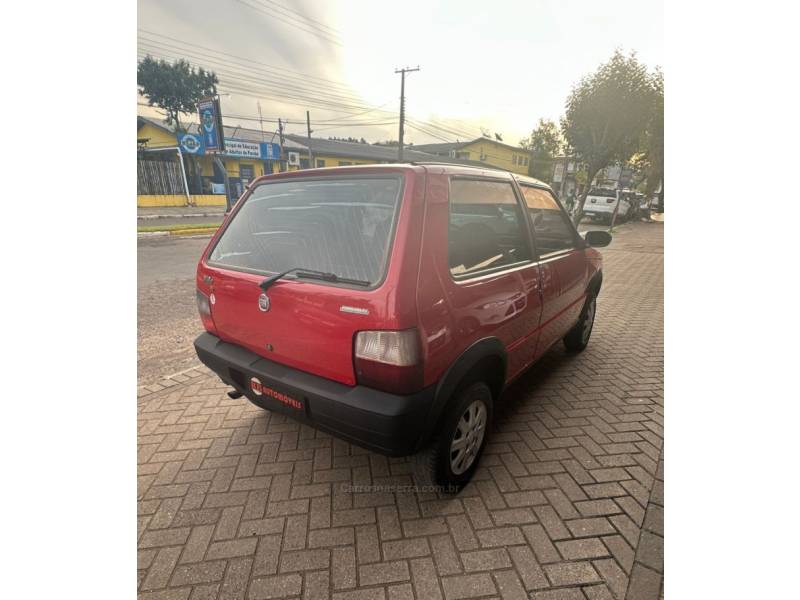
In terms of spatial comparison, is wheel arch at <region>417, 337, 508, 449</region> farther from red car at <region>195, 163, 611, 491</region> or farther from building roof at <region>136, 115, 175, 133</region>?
building roof at <region>136, 115, 175, 133</region>

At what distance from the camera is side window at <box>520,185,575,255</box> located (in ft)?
9.62

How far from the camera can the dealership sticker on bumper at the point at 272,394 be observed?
2012 mm

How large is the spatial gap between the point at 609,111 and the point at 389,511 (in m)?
15.9

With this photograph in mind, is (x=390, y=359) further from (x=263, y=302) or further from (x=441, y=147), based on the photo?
(x=441, y=147)

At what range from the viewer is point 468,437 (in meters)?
2.32

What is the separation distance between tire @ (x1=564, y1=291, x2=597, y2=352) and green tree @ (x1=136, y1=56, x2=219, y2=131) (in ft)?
113

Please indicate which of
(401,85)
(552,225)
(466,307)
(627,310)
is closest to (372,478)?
(466,307)

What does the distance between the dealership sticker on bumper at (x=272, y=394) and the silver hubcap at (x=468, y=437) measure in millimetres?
863

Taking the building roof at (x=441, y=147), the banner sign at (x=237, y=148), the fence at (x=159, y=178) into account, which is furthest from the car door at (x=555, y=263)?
the building roof at (x=441, y=147)

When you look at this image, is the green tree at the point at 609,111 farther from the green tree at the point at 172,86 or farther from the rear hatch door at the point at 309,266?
the green tree at the point at 172,86

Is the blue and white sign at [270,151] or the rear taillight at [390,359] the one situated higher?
the blue and white sign at [270,151]

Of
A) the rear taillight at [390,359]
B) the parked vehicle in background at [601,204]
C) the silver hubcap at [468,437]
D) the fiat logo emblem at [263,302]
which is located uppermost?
the parked vehicle in background at [601,204]

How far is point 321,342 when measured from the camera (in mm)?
1884

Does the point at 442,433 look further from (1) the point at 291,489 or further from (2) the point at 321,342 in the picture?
(1) the point at 291,489
